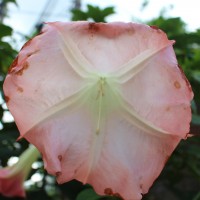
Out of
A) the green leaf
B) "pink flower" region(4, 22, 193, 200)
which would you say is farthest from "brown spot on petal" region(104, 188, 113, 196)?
the green leaf

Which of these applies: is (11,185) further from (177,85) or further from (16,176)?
(177,85)

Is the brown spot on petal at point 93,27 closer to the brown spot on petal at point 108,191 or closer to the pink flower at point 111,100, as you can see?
the pink flower at point 111,100

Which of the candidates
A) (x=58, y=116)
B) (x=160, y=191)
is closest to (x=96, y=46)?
(x=58, y=116)

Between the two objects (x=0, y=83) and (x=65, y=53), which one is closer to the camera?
(x=65, y=53)

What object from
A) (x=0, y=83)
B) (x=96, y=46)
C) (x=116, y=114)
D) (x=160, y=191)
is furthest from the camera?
(x=160, y=191)

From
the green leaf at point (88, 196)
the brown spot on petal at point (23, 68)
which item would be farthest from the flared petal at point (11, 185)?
the brown spot on petal at point (23, 68)

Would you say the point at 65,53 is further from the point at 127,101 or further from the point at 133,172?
the point at 133,172
